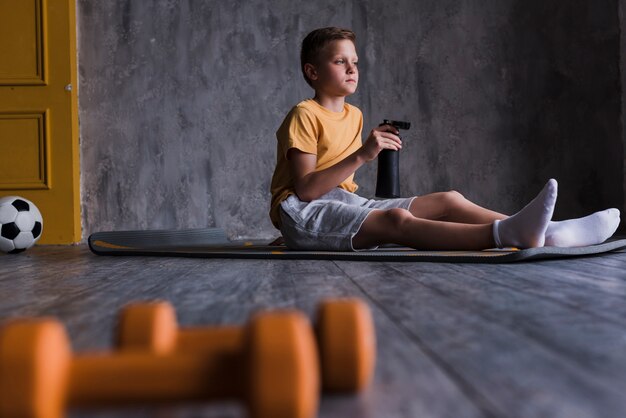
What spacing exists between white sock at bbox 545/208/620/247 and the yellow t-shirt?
0.66m

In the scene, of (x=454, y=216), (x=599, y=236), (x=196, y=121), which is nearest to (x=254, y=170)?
(x=196, y=121)

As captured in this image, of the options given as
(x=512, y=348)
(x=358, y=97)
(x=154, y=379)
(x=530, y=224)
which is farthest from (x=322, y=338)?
(x=358, y=97)

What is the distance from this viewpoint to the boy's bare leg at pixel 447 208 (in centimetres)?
187

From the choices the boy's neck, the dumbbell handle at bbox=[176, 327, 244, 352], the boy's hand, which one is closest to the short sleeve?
the boy's neck

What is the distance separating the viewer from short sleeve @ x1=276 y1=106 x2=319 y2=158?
1.93 m

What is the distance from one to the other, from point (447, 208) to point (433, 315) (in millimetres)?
1177

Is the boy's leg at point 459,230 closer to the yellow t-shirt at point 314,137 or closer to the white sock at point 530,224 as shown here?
the white sock at point 530,224

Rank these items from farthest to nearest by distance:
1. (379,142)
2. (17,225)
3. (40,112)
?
(40,112) < (17,225) < (379,142)

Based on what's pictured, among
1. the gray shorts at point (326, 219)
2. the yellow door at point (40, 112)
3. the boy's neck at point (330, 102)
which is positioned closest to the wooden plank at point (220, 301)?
the gray shorts at point (326, 219)

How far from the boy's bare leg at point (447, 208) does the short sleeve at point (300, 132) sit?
36cm

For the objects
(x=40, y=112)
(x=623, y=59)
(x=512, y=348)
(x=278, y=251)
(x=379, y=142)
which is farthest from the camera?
(x=623, y=59)

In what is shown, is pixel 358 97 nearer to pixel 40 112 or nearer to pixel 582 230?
pixel 40 112

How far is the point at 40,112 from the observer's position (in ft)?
11.0

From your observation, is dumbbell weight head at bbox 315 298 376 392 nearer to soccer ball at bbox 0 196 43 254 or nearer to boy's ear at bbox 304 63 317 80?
boy's ear at bbox 304 63 317 80
